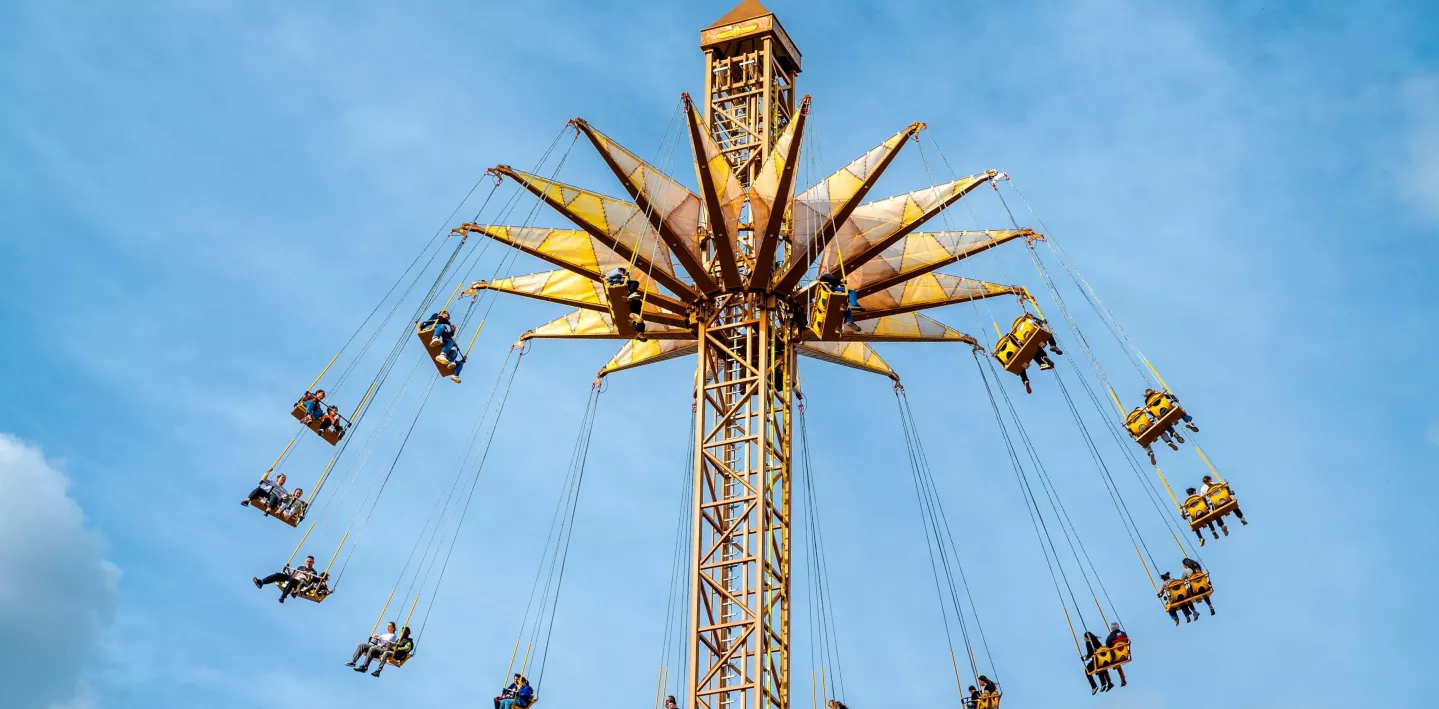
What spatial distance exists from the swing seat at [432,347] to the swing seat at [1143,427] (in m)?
12.4

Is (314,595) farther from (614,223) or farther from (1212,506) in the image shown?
(1212,506)

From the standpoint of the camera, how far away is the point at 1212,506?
29984mm

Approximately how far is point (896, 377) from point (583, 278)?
24.4 ft

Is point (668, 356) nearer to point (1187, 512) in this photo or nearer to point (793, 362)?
point (793, 362)

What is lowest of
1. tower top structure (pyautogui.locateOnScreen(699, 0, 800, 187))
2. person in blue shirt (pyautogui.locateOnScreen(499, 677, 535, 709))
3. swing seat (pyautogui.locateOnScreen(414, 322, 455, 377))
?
person in blue shirt (pyautogui.locateOnScreen(499, 677, 535, 709))

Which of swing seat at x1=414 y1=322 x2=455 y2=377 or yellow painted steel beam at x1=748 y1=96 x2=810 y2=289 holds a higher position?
yellow painted steel beam at x1=748 y1=96 x2=810 y2=289

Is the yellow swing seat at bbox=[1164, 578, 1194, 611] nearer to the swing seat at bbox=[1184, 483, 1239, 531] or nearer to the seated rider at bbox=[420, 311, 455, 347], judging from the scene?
the swing seat at bbox=[1184, 483, 1239, 531]

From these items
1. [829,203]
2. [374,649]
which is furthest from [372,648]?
[829,203]

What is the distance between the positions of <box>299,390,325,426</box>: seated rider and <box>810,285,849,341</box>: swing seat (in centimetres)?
891

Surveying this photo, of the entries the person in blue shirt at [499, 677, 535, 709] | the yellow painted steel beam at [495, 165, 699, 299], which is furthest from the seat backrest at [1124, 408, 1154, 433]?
the person in blue shirt at [499, 677, 535, 709]

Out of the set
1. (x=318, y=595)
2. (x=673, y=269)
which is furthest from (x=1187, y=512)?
(x=318, y=595)

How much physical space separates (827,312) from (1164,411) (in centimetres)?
633

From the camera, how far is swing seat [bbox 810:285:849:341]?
1142 inches

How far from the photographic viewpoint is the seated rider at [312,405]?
30227mm
